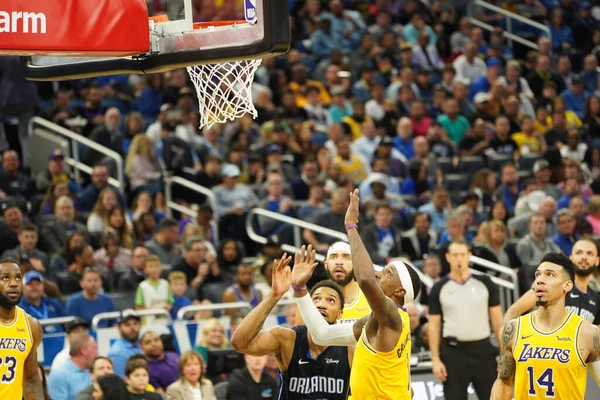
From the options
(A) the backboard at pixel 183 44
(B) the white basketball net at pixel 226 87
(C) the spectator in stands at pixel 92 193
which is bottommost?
(C) the spectator in stands at pixel 92 193

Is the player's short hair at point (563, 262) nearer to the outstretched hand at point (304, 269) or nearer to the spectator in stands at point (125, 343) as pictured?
the outstretched hand at point (304, 269)

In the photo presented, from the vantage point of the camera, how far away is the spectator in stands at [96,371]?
11188 millimetres

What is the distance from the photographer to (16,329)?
361 inches

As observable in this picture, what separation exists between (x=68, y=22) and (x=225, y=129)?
37.5ft

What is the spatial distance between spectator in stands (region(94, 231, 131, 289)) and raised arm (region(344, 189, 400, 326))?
7.47m

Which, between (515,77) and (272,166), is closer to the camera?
(272,166)

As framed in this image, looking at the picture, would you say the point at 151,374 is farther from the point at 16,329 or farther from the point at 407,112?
the point at 407,112

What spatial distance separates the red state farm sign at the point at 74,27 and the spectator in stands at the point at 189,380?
185 inches

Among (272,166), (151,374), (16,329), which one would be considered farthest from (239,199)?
(16,329)

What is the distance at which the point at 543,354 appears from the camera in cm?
837

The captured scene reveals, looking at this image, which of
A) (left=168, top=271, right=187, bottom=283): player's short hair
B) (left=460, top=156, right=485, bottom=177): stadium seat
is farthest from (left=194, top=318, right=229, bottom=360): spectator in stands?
(left=460, top=156, right=485, bottom=177): stadium seat

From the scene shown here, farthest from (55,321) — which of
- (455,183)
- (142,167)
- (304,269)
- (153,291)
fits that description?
(455,183)

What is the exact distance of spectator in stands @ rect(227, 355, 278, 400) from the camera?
468 inches

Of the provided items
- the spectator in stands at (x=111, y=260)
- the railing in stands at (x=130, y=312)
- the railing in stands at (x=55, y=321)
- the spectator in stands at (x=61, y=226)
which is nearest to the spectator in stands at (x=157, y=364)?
the railing in stands at (x=130, y=312)
